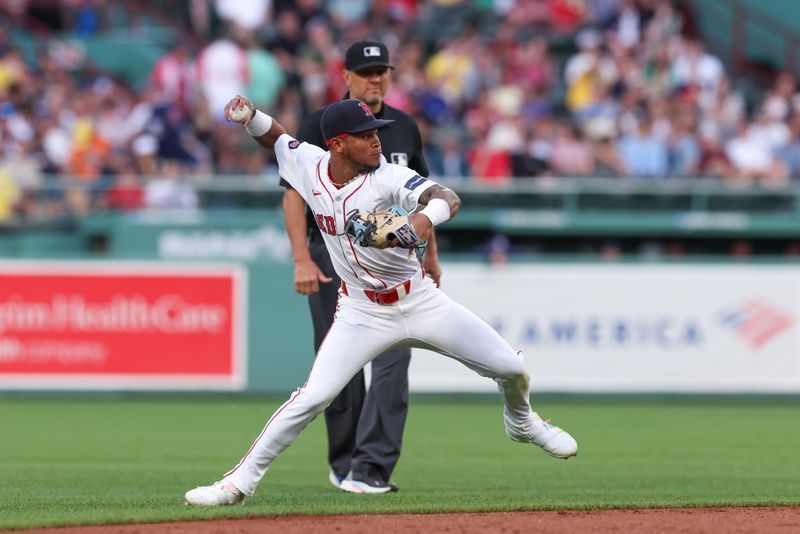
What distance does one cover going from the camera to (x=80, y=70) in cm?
1945

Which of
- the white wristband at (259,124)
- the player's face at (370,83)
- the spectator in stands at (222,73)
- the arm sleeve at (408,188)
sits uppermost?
the spectator in stands at (222,73)

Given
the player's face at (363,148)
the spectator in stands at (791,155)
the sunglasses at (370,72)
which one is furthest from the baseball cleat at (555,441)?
the spectator in stands at (791,155)

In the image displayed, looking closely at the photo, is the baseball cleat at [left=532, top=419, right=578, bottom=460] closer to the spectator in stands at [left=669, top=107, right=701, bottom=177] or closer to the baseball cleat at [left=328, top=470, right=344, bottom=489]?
the baseball cleat at [left=328, top=470, right=344, bottom=489]

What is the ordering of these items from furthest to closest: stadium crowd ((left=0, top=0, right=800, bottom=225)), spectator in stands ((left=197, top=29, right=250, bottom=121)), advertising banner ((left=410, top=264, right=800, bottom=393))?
spectator in stands ((left=197, top=29, right=250, bottom=121)) → stadium crowd ((left=0, top=0, right=800, bottom=225)) → advertising banner ((left=410, top=264, right=800, bottom=393))

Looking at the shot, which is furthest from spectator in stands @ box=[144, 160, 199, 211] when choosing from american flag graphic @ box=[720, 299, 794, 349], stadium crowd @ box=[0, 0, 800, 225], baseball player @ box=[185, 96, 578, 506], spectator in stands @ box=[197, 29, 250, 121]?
baseball player @ box=[185, 96, 578, 506]

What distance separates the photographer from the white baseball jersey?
21.9 feet

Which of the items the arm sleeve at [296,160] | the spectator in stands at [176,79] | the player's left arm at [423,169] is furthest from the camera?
the spectator in stands at [176,79]

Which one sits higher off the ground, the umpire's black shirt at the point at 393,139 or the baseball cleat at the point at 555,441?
the umpire's black shirt at the point at 393,139

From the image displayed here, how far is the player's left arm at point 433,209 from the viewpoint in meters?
6.26

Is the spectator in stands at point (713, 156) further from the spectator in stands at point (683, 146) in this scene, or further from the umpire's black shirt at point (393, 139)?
the umpire's black shirt at point (393, 139)

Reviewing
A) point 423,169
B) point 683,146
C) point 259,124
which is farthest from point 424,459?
point 683,146

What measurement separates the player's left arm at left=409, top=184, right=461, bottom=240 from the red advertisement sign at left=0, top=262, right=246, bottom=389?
345 inches

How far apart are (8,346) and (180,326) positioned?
184 centimetres

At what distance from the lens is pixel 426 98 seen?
1800cm
